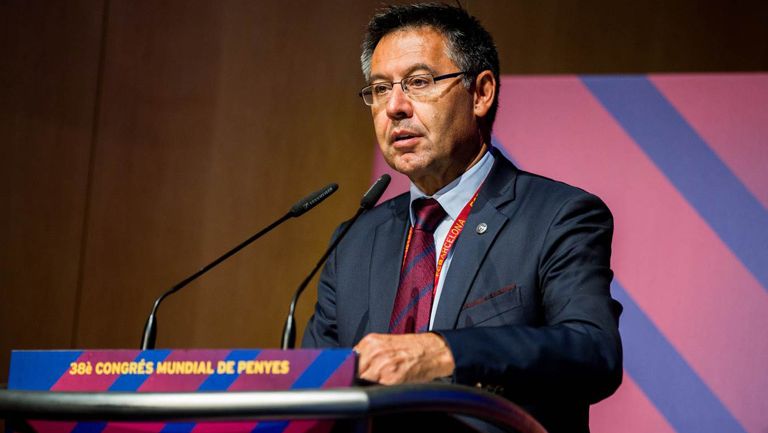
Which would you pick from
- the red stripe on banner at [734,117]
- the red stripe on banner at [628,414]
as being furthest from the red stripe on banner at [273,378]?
the red stripe on banner at [734,117]

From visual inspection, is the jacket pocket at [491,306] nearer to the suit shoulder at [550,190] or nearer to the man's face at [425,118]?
the suit shoulder at [550,190]

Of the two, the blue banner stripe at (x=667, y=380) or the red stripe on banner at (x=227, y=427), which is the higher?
the red stripe on banner at (x=227, y=427)

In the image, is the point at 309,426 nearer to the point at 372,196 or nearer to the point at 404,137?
the point at 372,196

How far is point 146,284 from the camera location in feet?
11.7

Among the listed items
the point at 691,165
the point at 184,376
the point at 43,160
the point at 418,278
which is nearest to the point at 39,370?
the point at 184,376

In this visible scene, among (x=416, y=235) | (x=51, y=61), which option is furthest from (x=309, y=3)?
(x=416, y=235)

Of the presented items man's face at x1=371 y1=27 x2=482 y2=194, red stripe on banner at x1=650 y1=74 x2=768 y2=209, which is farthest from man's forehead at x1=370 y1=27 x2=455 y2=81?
red stripe on banner at x1=650 y1=74 x2=768 y2=209

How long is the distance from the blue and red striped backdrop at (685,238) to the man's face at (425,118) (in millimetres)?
615

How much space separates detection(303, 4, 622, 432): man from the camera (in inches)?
57.7

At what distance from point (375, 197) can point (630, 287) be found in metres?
1.13

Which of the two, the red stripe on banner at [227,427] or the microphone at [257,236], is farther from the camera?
the microphone at [257,236]

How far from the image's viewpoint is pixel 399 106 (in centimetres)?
220

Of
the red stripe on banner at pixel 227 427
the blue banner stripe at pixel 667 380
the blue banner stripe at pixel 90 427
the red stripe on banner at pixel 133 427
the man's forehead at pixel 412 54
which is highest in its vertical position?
the man's forehead at pixel 412 54

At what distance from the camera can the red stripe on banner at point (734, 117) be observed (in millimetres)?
2488
